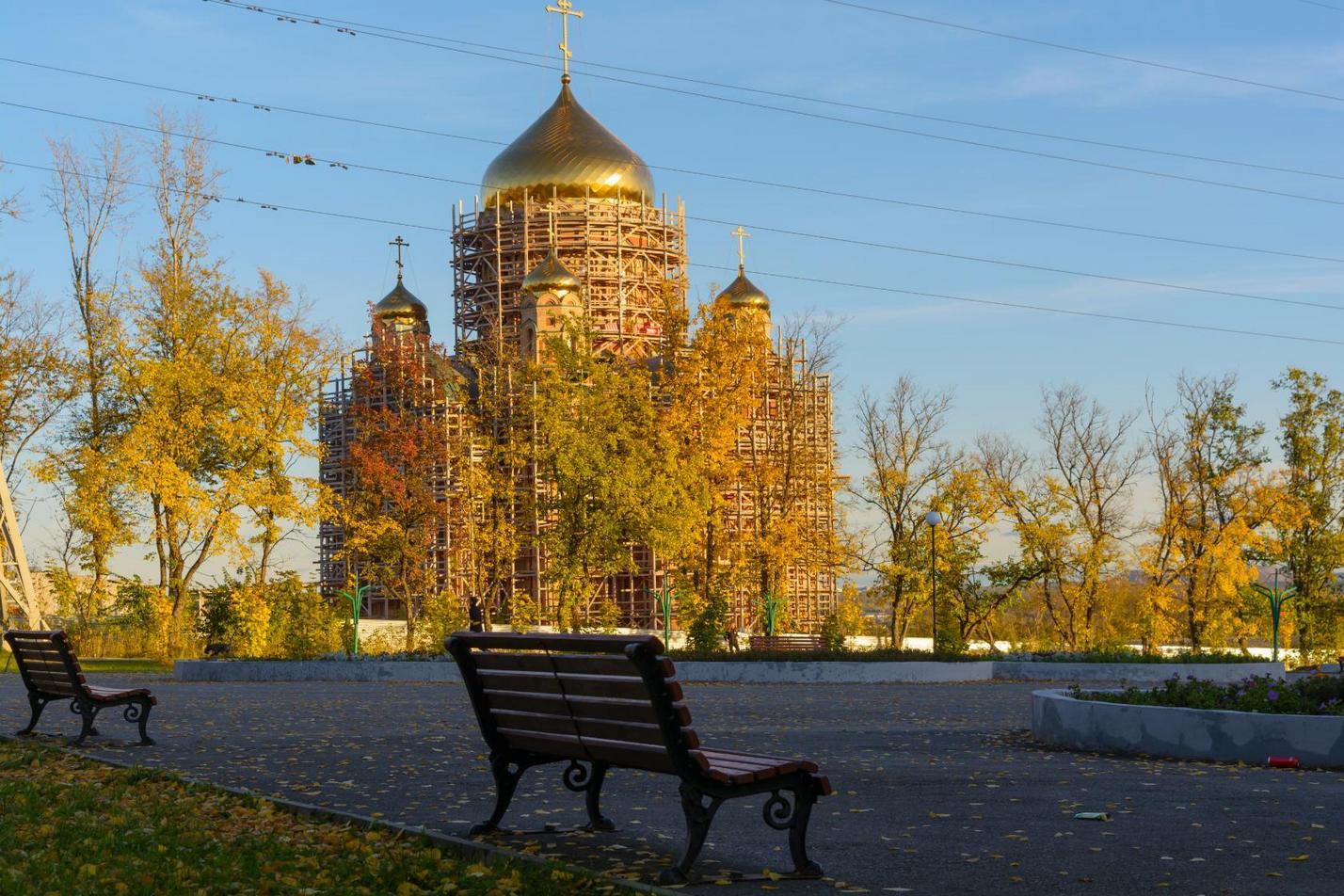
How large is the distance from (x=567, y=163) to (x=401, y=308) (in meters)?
9.85

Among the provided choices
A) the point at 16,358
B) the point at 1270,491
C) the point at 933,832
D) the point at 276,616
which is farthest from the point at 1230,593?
the point at 933,832

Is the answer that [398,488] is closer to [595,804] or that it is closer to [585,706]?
[595,804]

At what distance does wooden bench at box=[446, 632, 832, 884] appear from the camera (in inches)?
293

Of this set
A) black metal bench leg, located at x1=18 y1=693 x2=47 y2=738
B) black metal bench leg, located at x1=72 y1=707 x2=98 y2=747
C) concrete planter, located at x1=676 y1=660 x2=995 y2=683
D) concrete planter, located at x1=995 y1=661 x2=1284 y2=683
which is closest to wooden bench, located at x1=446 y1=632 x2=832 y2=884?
black metal bench leg, located at x1=72 y1=707 x2=98 y2=747

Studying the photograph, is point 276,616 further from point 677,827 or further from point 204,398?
point 677,827

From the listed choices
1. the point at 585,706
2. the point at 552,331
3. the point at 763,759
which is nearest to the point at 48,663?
the point at 585,706

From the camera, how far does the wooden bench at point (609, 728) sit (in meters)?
7.45

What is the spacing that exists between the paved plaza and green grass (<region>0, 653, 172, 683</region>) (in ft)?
56.5

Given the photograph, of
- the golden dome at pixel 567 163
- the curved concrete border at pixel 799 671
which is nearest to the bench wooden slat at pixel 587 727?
the curved concrete border at pixel 799 671

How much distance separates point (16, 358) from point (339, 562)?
23.8 meters

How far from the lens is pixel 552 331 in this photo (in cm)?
6256

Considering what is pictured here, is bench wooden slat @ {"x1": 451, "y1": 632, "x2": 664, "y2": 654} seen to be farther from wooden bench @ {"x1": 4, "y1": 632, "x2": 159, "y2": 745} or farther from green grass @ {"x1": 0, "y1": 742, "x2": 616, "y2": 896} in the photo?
wooden bench @ {"x1": 4, "y1": 632, "x2": 159, "y2": 745}

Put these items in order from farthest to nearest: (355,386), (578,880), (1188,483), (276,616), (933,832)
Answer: (355,386)
(1188,483)
(276,616)
(933,832)
(578,880)

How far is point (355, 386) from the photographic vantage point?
57250mm
